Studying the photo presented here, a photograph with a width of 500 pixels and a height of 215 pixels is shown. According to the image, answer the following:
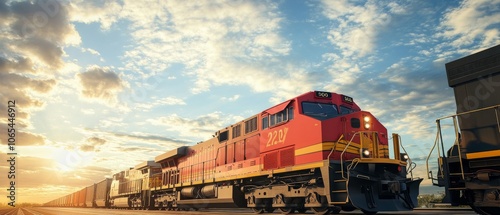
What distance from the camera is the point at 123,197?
29.1 metres

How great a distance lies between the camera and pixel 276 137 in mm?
11852

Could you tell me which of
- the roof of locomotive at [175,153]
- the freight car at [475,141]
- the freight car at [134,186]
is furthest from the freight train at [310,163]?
the freight car at [134,186]

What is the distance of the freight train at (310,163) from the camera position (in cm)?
935

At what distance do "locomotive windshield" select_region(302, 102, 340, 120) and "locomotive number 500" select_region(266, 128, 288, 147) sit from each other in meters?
1.00

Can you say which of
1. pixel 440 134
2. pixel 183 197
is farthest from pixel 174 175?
pixel 440 134

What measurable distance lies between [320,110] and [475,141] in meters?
4.87

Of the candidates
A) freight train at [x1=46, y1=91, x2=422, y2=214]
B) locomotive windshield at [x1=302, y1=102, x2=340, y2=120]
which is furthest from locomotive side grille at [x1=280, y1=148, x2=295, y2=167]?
locomotive windshield at [x1=302, y1=102, x2=340, y2=120]

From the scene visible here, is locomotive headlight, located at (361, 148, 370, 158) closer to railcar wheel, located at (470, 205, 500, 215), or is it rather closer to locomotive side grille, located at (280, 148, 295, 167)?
locomotive side grille, located at (280, 148, 295, 167)

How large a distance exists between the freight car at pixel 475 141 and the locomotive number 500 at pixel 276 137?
5056mm

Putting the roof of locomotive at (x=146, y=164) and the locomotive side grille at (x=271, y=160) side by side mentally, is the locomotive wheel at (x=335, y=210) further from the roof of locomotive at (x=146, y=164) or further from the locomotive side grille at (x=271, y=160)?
the roof of locomotive at (x=146, y=164)

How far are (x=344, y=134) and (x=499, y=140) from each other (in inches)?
163

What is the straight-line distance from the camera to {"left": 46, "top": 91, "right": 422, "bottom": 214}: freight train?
935cm

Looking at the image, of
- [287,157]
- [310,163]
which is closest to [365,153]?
[310,163]

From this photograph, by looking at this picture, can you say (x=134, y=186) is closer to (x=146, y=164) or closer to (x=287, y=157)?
(x=146, y=164)
